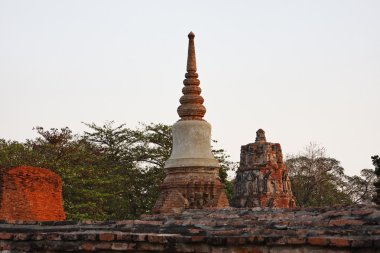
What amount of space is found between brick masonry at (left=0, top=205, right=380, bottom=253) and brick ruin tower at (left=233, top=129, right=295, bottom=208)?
331 inches

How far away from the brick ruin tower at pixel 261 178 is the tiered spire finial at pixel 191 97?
321 centimetres

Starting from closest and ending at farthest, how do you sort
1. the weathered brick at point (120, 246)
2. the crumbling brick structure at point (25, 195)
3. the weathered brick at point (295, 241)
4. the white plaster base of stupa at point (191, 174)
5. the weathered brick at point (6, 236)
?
the weathered brick at point (295, 241)
the weathered brick at point (120, 246)
the weathered brick at point (6, 236)
the crumbling brick structure at point (25, 195)
the white plaster base of stupa at point (191, 174)

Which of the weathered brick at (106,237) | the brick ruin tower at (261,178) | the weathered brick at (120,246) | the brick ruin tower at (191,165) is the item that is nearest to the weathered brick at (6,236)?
the weathered brick at (106,237)

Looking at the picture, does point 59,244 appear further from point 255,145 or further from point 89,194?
point 89,194

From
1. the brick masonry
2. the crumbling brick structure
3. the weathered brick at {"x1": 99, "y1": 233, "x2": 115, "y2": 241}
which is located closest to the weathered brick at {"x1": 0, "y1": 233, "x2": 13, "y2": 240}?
the brick masonry

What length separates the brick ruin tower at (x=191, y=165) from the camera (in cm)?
1795

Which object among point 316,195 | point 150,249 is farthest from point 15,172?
point 316,195

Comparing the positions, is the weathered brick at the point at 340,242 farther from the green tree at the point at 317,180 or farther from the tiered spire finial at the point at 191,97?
the green tree at the point at 317,180

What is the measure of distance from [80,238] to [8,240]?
2.85ft

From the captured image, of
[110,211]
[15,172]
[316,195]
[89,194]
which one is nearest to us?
[15,172]

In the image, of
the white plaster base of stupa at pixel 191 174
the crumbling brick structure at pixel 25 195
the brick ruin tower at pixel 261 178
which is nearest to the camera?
the crumbling brick structure at pixel 25 195

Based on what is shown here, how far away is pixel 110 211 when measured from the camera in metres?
25.4

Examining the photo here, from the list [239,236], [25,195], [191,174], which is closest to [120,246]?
[239,236]

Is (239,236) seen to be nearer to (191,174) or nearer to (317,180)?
(191,174)
